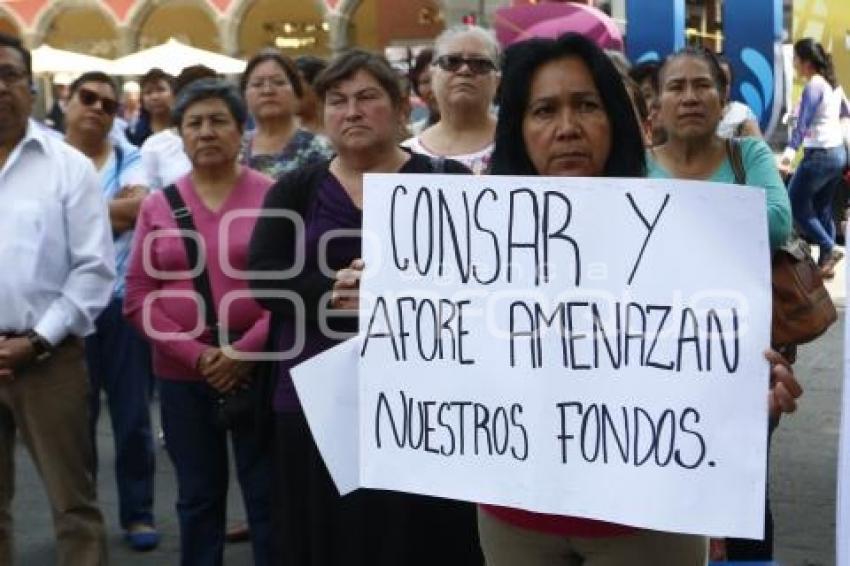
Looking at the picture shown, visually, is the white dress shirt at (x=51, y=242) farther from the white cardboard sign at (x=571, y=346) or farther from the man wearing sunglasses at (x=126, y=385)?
the white cardboard sign at (x=571, y=346)

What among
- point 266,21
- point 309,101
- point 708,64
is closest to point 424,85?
point 309,101

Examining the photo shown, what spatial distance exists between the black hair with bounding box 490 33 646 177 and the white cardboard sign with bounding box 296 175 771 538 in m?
0.15

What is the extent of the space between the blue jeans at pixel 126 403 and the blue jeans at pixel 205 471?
958 mm

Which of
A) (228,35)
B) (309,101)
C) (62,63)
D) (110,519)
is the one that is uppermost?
(228,35)

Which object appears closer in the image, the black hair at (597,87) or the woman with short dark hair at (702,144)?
the black hair at (597,87)

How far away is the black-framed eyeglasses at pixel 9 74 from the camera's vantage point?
3.88 m

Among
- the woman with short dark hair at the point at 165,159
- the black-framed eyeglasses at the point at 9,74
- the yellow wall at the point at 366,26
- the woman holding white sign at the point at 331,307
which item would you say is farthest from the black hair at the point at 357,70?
the yellow wall at the point at 366,26

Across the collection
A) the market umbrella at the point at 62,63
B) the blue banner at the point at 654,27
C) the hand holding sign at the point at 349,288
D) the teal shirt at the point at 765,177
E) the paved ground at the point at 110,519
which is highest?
the market umbrella at the point at 62,63

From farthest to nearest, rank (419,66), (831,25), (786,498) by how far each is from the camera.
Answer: (419,66) → (831,25) → (786,498)

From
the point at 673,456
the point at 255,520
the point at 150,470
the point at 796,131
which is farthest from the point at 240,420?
the point at 796,131

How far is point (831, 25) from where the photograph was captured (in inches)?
256

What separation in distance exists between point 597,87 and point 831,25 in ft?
15.0

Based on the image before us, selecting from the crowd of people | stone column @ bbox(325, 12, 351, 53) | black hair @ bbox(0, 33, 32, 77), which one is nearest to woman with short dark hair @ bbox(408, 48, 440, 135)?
the crowd of people

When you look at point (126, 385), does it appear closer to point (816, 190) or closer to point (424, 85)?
point (424, 85)
